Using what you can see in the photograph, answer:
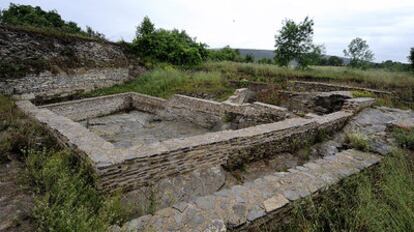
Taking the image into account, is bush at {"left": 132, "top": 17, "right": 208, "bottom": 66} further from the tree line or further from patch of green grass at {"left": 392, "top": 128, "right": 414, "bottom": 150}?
patch of green grass at {"left": 392, "top": 128, "right": 414, "bottom": 150}

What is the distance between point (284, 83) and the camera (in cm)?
1190

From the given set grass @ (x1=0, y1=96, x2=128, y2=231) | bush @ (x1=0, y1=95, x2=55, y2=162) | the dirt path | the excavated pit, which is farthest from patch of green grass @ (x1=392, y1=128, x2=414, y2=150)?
bush @ (x1=0, y1=95, x2=55, y2=162)

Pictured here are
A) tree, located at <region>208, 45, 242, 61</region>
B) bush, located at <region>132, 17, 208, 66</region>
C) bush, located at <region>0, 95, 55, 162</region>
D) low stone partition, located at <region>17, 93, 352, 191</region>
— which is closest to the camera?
low stone partition, located at <region>17, 93, 352, 191</region>

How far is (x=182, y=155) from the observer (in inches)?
150

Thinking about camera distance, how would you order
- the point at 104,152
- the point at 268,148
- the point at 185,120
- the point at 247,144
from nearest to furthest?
the point at 104,152, the point at 247,144, the point at 268,148, the point at 185,120

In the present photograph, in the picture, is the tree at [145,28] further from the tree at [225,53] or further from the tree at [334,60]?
the tree at [334,60]

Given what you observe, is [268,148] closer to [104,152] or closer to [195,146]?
[195,146]

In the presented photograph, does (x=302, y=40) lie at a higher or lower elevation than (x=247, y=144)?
higher

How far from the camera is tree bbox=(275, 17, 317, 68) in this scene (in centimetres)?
1620

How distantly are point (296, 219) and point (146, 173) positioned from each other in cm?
211

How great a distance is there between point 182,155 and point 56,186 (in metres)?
1.75

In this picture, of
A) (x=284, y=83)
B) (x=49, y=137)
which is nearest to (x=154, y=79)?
(x=284, y=83)

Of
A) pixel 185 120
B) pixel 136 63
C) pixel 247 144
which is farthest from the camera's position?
pixel 136 63

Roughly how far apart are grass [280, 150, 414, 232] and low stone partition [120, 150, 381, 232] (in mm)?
127
